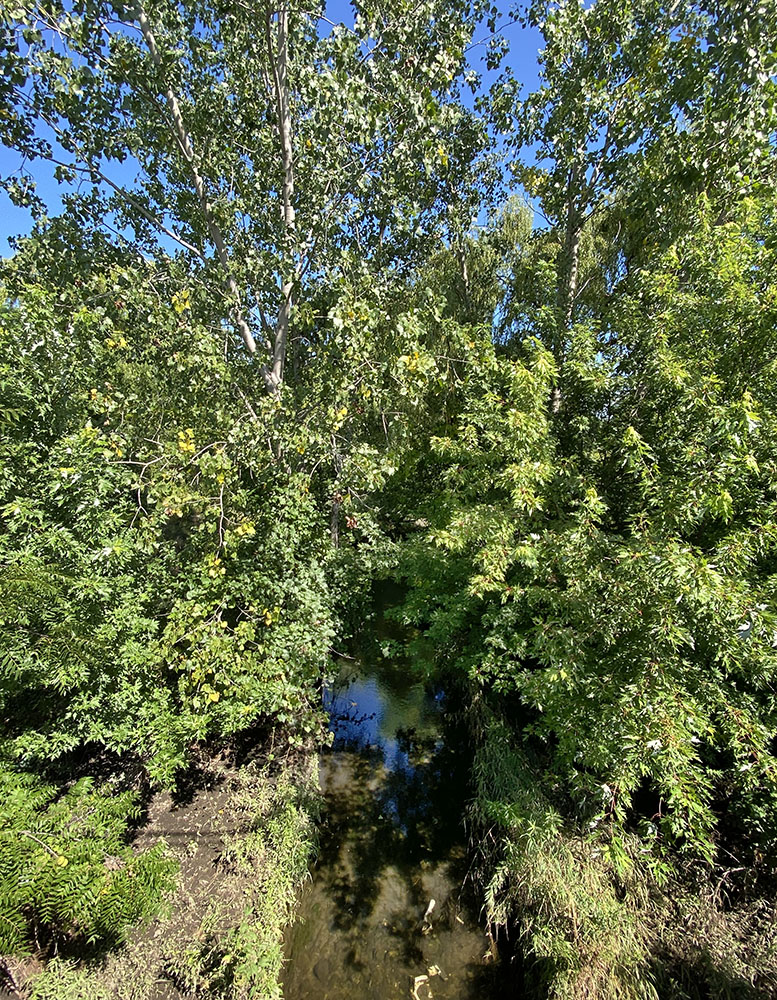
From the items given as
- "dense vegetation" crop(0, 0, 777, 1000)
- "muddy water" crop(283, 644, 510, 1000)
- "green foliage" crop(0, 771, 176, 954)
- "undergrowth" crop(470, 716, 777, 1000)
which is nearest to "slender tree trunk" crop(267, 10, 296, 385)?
"dense vegetation" crop(0, 0, 777, 1000)

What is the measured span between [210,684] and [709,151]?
25.4 ft

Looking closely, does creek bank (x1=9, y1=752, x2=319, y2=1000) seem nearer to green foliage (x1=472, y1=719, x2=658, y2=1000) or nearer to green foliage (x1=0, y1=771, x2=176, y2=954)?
green foliage (x1=0, y1=771, x2=176, y2=954)

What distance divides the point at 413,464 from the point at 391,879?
16.3 ft

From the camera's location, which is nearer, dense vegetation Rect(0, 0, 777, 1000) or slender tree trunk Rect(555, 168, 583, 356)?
dense vegetation Rect(0, 0, 777, 1000)

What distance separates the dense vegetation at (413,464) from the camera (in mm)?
3445

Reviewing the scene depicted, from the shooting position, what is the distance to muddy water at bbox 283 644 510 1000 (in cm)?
400

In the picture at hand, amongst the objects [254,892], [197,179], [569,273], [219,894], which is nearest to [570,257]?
[569,273]

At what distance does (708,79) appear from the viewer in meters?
4.89

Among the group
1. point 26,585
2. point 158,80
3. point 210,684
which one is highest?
point 158,80

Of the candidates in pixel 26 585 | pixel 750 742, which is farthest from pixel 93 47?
pixel 750 742

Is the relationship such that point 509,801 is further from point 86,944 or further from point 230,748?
point 86,944

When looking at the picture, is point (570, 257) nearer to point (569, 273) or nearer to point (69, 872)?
point (569, 273)

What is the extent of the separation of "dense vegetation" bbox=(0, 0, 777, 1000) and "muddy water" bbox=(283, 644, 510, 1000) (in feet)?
1.64

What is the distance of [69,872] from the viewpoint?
3.07m
